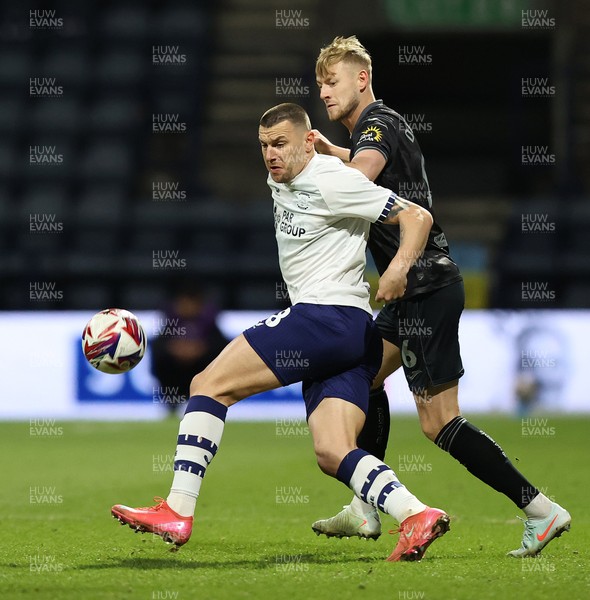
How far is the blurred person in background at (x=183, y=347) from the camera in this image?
12930 mm

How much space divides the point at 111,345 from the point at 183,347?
7.65 metres

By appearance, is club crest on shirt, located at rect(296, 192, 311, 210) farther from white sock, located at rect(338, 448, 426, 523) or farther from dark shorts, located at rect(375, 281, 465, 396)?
white sock, located at rect(338, 448, 426, 523)

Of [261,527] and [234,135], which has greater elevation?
[234,135]

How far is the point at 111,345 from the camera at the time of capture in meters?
5.44

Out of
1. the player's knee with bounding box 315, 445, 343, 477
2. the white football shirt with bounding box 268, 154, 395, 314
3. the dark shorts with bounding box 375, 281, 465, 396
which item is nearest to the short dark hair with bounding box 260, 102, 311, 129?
the white football shirt with bounding box 268, 154, 395, 314

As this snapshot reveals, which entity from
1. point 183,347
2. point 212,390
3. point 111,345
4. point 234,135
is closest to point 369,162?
point 212,390

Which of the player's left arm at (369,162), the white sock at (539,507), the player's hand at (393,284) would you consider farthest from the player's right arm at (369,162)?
the white sock at (539,507)

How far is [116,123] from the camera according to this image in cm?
1772

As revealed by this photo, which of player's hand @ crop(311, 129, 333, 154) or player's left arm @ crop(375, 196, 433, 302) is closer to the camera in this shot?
player's left arm @ crop(375, 196, 433, 302)

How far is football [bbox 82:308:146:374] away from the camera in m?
5.45

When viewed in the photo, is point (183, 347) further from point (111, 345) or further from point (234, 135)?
point (111, 345)

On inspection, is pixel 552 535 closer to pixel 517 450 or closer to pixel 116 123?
pixel 517 450

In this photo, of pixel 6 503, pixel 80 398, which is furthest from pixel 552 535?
pixel 80 398

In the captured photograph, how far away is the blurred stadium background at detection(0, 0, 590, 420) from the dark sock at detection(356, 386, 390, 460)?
900cm
